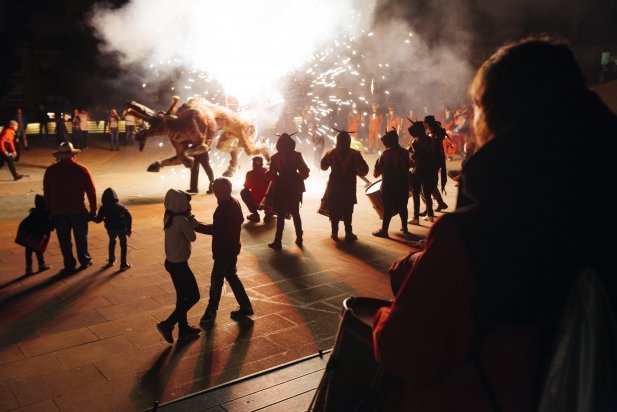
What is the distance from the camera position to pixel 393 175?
884cm

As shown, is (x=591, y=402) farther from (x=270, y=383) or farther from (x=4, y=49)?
(x=4, y=49)

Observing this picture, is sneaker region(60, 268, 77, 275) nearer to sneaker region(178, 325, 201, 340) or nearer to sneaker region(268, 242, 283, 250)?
sneaker region(178, 325, 201, 340)

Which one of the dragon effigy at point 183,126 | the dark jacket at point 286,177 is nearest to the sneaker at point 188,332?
the dark jacket at point 286,177

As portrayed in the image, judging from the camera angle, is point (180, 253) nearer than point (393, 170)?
Yes

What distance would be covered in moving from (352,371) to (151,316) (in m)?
3.93

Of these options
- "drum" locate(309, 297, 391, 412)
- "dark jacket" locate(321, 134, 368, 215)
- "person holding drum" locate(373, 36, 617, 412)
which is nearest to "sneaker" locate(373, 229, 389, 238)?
"dark jacket" locate(321, 134, 368, 215)

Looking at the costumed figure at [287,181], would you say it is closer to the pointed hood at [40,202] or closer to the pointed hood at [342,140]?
the pointed hood at [342,140]

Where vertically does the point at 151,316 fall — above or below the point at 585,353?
below

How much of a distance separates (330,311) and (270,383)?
1.67 m

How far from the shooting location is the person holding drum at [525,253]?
1373 mm

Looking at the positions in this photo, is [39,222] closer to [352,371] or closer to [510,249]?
[352,371]

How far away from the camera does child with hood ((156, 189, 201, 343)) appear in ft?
16.1

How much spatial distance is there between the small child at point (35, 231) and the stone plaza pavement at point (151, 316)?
34 centimetres

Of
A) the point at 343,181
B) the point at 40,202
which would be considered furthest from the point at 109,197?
the point at 343,181
